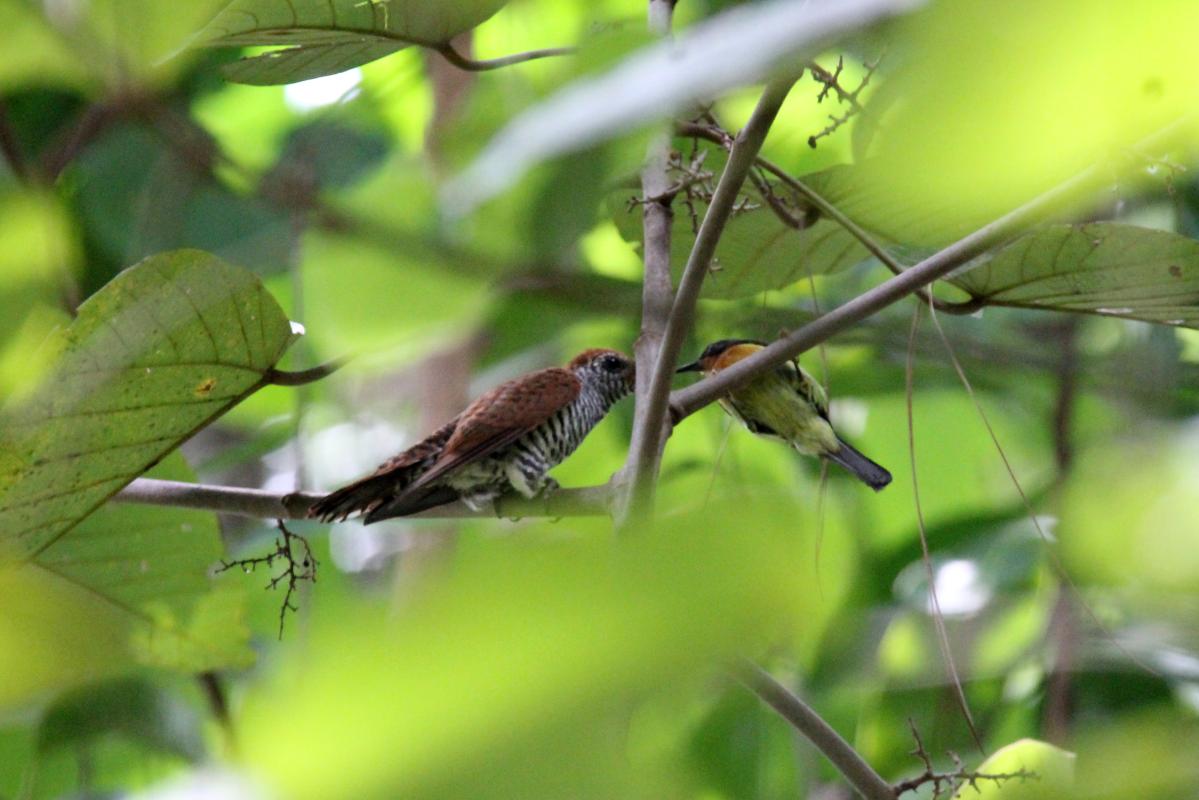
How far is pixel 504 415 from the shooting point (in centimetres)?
234

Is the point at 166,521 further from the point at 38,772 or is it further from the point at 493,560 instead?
the point at 493,560

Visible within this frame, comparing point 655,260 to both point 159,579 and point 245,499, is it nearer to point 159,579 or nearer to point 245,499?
point 245,499

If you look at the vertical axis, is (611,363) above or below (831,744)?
above

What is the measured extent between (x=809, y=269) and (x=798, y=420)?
342 mm

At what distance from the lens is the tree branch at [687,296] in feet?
3.43

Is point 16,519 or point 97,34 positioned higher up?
point 16,519

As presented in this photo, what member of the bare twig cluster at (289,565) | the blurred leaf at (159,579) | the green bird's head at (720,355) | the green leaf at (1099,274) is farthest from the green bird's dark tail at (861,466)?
the blurred leaf at (159,579)

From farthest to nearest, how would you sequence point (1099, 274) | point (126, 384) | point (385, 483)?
point (385, 483), point (1099, 274), point (126, 384)

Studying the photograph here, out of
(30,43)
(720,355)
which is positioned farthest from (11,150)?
(30,43)

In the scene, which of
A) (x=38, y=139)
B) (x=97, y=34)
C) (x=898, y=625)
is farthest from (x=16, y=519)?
(x=38, y=139)

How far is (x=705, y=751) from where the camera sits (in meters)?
2.48

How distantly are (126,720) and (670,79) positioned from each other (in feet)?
6.73

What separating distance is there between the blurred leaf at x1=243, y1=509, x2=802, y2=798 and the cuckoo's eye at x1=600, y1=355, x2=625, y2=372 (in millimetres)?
2456

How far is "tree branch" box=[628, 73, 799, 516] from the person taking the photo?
3.43 ft
